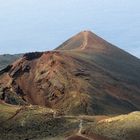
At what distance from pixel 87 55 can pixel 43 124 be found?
196 feet

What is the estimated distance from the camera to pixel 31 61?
543ft

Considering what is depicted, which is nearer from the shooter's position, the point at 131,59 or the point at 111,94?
the point at 111,94

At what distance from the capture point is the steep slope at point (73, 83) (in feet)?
482

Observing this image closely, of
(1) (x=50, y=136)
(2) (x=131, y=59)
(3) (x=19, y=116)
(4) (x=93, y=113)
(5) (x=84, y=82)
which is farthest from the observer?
(2) (x=131, y=59)

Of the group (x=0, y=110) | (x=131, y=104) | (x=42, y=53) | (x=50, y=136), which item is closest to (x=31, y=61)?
(x=42, y=53)

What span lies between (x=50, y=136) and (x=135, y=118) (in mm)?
13644

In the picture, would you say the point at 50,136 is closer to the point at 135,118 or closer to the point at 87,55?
the point at 135,118

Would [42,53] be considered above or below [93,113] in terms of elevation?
above

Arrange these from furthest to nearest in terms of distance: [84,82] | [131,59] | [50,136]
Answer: [131,59]
[84,82]
[50,136]

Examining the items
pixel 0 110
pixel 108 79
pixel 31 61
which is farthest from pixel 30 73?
pixel 0 110

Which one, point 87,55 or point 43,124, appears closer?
point 43,124

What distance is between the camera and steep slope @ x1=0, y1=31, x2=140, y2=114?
482 ft

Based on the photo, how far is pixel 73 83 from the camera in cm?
15300

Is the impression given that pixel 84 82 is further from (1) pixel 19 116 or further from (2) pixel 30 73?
(1) pixel 19 116
